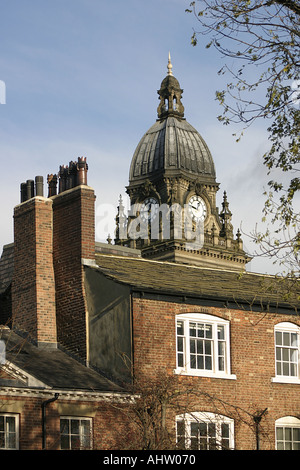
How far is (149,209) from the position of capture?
98.9 meters

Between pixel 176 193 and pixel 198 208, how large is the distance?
330 cm

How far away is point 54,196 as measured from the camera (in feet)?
112

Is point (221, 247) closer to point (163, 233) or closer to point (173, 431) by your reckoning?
point (163, 233)

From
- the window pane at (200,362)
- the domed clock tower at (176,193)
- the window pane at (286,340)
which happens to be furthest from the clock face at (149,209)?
the window pane at (200,362)

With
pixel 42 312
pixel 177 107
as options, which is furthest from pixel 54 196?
pixel 177 107

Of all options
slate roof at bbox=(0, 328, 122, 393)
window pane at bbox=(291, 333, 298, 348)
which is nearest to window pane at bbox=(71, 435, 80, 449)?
slate roof at bbox=(0, 328, 122, 393)

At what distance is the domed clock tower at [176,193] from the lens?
9481 centimetres

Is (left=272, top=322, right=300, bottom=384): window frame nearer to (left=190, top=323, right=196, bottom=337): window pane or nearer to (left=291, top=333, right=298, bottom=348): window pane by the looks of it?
(left=291, top=333, right=298, bottom=348): window pane

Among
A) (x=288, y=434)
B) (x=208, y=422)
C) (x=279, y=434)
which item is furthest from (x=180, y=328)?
(x=288, y=434)

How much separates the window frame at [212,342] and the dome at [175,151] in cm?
6487

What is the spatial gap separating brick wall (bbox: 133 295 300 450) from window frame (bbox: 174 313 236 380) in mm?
136

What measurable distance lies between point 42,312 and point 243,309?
647 cm

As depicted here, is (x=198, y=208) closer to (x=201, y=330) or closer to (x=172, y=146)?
(x=172, y=146)
